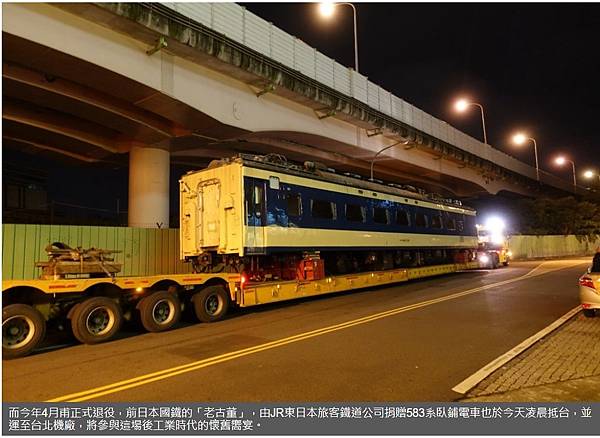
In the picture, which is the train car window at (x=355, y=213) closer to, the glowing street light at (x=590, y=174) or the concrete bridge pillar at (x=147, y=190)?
the concrete bridge pillar at (x=147, y=190)

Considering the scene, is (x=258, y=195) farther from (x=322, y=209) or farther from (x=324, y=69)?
(x=324, y=69)

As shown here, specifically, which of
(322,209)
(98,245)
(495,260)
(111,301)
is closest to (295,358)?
(111,301)

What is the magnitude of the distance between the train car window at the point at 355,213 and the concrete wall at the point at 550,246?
29.6m

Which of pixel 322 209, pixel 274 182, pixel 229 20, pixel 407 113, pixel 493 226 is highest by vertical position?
pixel 407 113

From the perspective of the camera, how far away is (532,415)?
15.4ft

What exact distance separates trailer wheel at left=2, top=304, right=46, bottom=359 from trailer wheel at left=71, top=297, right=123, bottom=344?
619mm

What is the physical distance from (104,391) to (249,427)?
2271 millimetres

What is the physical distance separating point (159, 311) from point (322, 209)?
6513 mm

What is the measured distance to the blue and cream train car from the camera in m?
11.5

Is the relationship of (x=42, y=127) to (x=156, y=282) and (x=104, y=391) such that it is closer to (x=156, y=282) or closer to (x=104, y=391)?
(x=156, y=282)

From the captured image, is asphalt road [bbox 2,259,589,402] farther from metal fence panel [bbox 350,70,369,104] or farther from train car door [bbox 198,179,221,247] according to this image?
metal fence panel [bbox 350,70,369,104]

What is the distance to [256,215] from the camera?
11648 millimetres

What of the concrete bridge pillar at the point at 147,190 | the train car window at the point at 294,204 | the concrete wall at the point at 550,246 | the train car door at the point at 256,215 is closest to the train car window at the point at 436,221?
the train car window at the point at 294,204

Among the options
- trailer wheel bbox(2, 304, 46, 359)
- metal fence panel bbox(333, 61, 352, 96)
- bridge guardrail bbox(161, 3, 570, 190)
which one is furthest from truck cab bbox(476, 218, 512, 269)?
trailer wheel bbox(2, 304, 46, 359)
